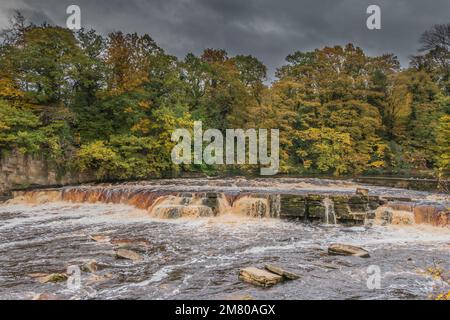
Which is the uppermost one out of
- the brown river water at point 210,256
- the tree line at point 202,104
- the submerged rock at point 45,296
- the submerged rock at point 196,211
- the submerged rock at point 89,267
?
the tree line at point 202,104

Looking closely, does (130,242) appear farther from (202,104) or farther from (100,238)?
(202,104)

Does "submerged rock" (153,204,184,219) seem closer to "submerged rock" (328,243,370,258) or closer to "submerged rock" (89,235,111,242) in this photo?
"submerged rock" (89,235,111,242)

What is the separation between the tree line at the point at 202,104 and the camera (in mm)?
20812

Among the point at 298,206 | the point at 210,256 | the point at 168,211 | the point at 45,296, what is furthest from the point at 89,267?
the point at 298,206

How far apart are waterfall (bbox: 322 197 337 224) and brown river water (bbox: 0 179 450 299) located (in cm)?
35

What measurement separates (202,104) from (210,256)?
21449 mm

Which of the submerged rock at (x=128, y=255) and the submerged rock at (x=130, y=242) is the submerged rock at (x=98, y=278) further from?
the submerged rock at (x=130, y=242)

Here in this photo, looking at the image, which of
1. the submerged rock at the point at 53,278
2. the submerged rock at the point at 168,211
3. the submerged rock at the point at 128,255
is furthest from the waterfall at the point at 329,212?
the submerged rock at the point at 53,278

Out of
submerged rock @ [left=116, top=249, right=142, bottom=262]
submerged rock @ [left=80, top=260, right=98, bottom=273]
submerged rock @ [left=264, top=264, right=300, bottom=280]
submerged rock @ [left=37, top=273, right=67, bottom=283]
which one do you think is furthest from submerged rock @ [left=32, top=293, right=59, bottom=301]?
submerged rock @ [left=264, top=264, right=300, bottom=280]

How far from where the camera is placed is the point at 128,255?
809cm

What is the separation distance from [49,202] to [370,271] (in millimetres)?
14805

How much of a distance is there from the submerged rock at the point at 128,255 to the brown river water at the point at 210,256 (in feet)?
0.45

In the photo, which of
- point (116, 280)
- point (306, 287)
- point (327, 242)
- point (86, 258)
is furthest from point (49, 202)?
point (306, 287)

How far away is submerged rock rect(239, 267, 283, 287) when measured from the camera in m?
6.44
